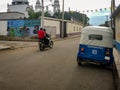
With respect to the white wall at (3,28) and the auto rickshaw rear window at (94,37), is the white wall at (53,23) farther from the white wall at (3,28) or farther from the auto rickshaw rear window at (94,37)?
the auto rickshaw rear window at (94,37)

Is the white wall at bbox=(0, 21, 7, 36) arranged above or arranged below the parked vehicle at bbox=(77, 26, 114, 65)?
above

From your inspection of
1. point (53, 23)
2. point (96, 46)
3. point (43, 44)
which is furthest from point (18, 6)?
point (96, 46)

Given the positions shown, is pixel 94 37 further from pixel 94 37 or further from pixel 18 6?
pixel 18 6

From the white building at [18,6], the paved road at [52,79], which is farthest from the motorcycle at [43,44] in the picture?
the white building at [18,6]

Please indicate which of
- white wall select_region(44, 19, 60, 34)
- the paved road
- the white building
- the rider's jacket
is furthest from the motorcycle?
the white building

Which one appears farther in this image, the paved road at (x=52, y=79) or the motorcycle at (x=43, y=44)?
the motorcycle at (x=43, y=44)

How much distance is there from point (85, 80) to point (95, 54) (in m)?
3.09

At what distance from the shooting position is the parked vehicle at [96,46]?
11.5 meters

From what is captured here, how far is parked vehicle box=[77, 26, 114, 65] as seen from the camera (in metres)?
11.5

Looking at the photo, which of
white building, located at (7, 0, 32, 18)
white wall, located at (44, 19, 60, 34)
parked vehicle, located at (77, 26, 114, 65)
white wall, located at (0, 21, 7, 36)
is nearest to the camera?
parked vehicle, located at (77, 26, 114, 65)

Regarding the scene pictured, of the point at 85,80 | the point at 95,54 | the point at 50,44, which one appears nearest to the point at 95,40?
the point at 95,54

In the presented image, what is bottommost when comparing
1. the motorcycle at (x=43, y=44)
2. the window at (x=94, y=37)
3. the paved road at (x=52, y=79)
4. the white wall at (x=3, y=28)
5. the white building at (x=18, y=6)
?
the paved road at (x=52, y=79)

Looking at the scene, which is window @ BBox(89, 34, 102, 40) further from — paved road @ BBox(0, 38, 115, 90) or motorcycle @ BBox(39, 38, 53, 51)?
motorcycle @ BBox(39, 38, 53, 51)

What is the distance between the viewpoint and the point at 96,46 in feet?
38.7
